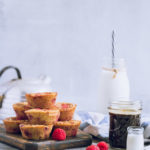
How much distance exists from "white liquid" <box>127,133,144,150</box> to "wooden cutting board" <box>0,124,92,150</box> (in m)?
0.20

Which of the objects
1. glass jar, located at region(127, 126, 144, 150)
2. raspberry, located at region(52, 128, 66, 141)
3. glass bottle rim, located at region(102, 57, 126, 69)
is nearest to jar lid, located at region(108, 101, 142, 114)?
glass jar, located at region(127, 126, 144, 150)

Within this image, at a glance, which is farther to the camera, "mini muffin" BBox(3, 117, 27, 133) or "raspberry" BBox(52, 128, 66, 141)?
"mini muffin" BBox(3, 117, 27, 133)

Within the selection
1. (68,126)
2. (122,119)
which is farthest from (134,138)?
(68,126)

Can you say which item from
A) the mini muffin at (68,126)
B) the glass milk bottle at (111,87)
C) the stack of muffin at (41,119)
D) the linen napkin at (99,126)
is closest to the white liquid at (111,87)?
the glass milk bottle at (111,87)

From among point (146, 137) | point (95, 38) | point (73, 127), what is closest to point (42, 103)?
point (73, 127)

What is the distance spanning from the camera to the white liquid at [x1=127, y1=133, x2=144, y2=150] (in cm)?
143

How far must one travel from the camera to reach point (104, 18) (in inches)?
129

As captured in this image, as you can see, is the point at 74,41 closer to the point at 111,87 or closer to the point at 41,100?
the point at 111,87

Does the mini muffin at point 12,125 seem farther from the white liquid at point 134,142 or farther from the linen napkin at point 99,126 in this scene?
the white liquid at point 134,142

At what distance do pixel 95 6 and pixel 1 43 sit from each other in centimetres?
86

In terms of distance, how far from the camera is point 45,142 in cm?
148

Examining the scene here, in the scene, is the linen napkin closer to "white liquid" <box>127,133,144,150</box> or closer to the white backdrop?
"white liquid" <box>127,133,144,150</box>

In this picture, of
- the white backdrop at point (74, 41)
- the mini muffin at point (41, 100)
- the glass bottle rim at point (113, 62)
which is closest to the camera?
the mini muffin at point (41, 100)

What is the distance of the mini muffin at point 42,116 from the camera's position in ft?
5.10
